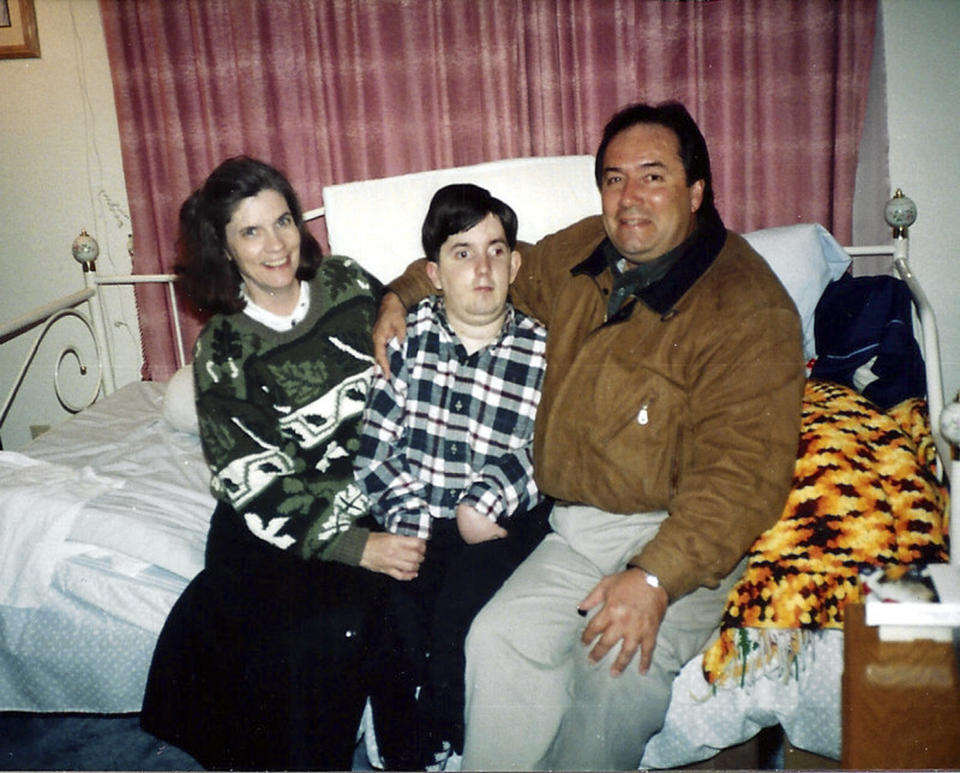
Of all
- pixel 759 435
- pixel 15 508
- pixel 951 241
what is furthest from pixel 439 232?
pixel 951 241

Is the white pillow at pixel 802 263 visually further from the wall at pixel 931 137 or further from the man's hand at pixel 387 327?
the man's hand at pixel 387 327

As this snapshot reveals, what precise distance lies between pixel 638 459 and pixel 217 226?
925mm

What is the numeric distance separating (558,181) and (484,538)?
1.03 meters

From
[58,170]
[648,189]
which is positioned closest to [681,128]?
[648,189]

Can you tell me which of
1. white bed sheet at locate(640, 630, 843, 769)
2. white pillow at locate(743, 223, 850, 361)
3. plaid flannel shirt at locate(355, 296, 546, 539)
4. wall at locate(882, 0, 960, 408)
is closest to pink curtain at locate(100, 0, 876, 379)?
wall at locate(882, 0, 960, 408)

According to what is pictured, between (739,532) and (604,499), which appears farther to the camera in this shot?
(604,499)

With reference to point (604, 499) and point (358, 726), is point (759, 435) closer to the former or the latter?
point (604, 499)

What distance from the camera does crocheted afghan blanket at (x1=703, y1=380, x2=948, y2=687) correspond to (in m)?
1.12

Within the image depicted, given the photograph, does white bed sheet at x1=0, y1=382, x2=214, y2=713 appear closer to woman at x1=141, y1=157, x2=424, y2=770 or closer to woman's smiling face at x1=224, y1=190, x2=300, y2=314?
woman at x1=141, y1=157, x2=424, y2=770

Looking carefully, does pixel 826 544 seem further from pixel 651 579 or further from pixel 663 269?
pixel 663 269

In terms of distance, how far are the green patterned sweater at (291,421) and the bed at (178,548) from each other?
20cm

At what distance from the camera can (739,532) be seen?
114cm

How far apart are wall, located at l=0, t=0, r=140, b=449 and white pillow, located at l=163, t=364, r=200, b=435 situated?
668 millimetres

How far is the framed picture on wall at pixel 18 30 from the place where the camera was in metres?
2.08
